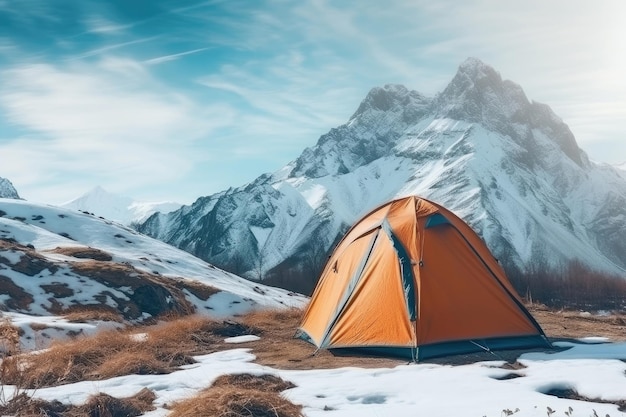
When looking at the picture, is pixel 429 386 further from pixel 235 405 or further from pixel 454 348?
pixel 235 405

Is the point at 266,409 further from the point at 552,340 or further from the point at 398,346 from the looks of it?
the point at 552,340

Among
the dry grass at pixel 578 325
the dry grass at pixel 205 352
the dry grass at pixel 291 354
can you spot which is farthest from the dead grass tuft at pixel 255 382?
the dry grass at pixel 578 325

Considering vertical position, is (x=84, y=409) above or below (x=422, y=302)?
below

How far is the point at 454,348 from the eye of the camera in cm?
1123

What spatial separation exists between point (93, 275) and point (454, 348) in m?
25.9

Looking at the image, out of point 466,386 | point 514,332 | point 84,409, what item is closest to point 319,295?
point 514,332

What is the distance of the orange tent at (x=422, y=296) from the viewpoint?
37.4 feet

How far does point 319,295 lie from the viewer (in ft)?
49.6

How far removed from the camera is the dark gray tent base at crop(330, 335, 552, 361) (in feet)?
36.3

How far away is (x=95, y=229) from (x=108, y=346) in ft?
148

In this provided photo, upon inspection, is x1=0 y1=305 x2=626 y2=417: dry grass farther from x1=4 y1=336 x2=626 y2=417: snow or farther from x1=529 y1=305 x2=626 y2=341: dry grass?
x1=4 y1=336 x2=626 y2=417: snow

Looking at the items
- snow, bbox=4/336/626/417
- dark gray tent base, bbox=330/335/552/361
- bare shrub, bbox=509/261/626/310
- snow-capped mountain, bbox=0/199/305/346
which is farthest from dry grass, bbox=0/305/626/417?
bare shrub, bbox=509/261/626/310

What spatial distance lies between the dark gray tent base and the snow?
628mm

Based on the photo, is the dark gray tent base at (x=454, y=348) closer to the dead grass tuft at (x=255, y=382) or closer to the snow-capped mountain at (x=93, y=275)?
the dead grass tuft at (x=255, y=382)
